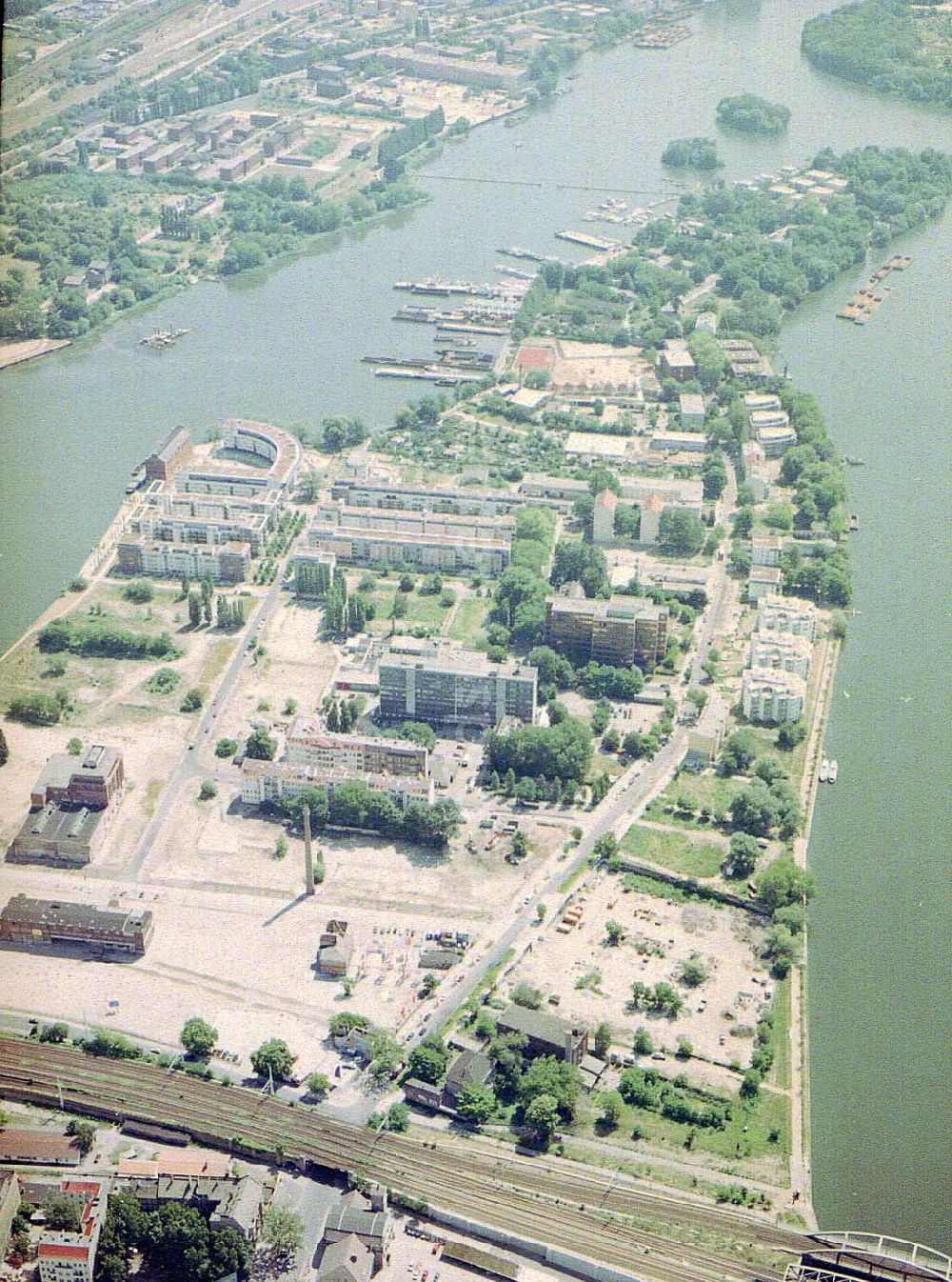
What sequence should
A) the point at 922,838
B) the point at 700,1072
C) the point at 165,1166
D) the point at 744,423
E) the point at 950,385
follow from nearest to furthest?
the point at 165,1166 → the point at 700,1072 → the point at 922,838 → the point at 744,423 → the point at 950,385

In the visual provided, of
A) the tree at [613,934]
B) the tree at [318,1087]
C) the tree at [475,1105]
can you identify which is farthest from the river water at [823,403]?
the tree at [318,1087]

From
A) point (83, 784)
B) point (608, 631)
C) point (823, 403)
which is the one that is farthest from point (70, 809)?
point (823, 403)

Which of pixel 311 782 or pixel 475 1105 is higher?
pixel 311 782

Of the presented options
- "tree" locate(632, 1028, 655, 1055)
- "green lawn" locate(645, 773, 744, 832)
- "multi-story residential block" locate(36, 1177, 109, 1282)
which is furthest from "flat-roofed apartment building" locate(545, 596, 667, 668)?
"multi-story residential block" locate(36, 1177, 109, 1282)

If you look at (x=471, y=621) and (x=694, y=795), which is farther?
(x=471, y=621)

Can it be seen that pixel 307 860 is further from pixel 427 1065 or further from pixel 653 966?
pixel 653 966

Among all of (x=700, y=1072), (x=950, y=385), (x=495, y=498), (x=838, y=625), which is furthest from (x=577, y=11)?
(x=700, y=1072)

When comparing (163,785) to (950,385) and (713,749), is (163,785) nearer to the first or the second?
(713,749)

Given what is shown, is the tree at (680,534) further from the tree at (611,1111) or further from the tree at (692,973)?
the tree at (611,1111)
